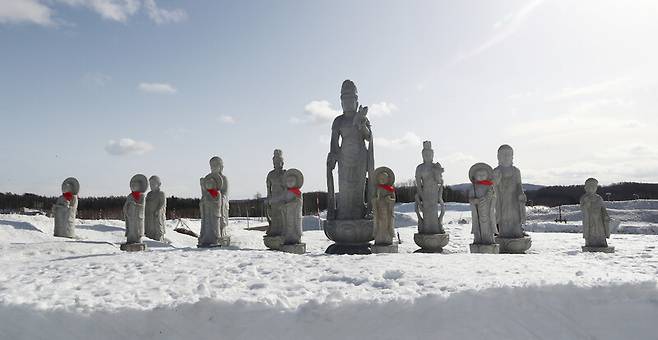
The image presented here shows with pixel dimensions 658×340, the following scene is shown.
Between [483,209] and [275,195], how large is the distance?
207 inches

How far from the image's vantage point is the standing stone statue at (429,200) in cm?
1180

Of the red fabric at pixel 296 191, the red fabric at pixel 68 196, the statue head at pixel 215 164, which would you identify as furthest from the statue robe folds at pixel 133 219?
the red fabric at pixel 68 196

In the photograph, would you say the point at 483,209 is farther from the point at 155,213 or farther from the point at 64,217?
the point at 64,217

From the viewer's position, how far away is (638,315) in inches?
210

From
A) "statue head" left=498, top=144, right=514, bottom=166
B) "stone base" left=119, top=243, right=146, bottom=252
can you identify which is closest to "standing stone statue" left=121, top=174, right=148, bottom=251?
"stone base" left=119, top=243, right=146, bottom=252

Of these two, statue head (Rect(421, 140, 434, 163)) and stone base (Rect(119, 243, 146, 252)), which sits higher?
statue head (Rect(421, 140, 434, 163))

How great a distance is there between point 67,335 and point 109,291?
3.37 ft

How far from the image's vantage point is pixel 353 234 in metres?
10.8

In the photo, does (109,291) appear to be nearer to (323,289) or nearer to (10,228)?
(323,289)

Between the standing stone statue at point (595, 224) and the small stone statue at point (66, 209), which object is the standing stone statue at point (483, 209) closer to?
the standing stone statue at point (595, 224)

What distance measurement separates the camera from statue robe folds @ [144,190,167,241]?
15734mm

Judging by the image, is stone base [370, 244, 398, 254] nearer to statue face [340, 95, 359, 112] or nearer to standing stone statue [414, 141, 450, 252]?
standing stone statue [414, 141, 450, 252]

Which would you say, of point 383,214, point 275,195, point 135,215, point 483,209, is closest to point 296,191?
point 275,195

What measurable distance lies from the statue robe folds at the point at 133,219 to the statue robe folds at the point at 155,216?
3900 millimetres
